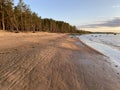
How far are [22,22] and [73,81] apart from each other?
71361 mm

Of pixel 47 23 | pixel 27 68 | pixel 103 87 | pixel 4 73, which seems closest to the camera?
pixel 103 87

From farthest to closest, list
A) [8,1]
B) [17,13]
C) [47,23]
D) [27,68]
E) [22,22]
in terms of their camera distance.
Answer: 1. [47,23]
2. [22,22]
3. [17,13]
4. [8,1]
5. [27,68]

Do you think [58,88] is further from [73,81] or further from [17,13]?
[17,13]

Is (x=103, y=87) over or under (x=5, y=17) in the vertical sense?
under

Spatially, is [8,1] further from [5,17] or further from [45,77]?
[45,77]

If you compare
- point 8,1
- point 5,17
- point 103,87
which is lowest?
point 103,87

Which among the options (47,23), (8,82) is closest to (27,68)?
(8,82)

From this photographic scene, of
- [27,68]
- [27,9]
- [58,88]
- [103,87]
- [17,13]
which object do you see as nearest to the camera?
[58,88]

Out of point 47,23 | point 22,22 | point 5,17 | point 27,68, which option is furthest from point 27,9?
point 27,68

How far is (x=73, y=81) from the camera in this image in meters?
7.52

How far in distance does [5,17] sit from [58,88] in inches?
2349

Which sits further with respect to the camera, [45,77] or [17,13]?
[17,13]

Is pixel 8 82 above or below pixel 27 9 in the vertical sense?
below

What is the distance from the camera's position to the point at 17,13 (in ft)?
230
